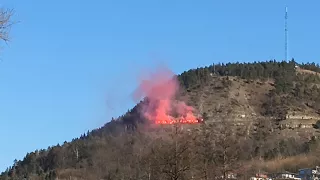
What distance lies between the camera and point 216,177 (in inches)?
2067

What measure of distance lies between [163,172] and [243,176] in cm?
1363

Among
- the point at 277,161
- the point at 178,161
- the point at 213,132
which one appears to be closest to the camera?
the point at 178,161

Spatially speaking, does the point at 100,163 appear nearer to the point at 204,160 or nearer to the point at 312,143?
the point at 312,143

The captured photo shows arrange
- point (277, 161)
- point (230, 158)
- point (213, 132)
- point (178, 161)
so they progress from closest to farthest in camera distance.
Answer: point (178, 161) → point (230, 158) → point (213, 132) → point (277, 161)

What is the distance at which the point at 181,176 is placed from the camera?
4288 centimetres

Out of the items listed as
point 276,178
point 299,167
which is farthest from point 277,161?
point 276,178

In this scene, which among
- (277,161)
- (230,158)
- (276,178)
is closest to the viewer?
(230,158)

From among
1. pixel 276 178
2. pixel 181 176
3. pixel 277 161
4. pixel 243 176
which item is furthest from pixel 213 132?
pixel 277 161

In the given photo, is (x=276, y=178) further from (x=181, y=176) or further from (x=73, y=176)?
(x=181, y=176)

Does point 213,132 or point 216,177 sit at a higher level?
point 213,132

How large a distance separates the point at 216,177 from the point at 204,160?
6.41 feet

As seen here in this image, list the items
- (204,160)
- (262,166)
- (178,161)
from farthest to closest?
(262,166)
(204,160)
(178,161)

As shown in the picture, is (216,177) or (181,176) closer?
(181,176)

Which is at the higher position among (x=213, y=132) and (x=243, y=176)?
(x=213, y=132)
